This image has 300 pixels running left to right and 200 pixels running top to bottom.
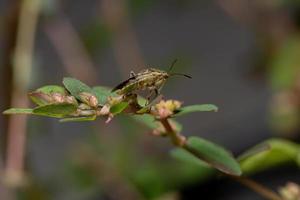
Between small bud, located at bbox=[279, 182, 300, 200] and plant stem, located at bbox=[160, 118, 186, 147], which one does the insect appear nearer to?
plant stem, located at bbox=[160, 118, 186, 147]

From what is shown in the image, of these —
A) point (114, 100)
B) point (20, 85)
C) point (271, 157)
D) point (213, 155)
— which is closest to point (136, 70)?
point (20, 85)

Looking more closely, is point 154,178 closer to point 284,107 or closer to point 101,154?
point 101,154

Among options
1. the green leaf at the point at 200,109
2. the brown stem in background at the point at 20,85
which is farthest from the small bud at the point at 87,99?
the brown stem in background at the point at 20,85

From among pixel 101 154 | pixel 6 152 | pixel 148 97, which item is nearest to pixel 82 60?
pixel 101 154

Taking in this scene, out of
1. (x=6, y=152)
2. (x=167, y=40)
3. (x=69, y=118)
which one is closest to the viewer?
(x=69, y=118)

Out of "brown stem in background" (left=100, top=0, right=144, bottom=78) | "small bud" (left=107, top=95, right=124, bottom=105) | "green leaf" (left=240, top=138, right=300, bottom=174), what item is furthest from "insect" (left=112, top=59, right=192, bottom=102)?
"brown stem in background" (left=100, top=0, right=144, bottom=78)

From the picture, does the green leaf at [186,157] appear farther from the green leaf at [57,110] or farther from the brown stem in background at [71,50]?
the brown stem in background at [71,50]

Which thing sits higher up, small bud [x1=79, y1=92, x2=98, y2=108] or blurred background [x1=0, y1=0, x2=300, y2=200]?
small bud [x1=79, y1=92, x2=98, y2=108]
